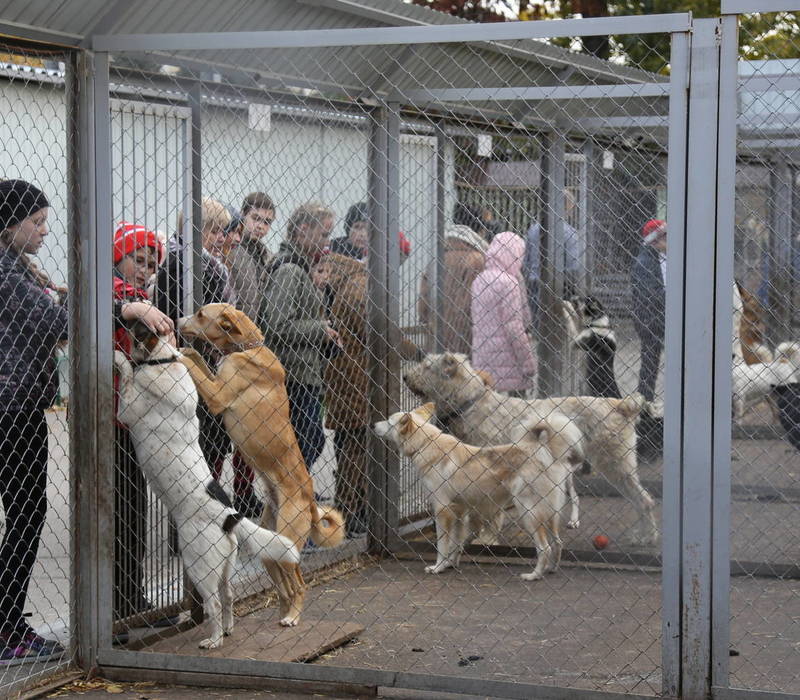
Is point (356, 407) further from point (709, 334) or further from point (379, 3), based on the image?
point (709, 334)

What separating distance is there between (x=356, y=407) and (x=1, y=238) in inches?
109

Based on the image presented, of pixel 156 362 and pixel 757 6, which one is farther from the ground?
pixel 757 6

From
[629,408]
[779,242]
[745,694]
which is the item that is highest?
[779,242]

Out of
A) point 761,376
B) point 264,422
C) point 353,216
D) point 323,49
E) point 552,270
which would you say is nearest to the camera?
point 264,422

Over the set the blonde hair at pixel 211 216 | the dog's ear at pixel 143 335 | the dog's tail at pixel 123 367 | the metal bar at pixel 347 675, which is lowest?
the metal bar at pixel 347 675

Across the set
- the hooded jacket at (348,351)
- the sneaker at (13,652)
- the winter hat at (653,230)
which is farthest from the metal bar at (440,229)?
the sneaker at (13,652)

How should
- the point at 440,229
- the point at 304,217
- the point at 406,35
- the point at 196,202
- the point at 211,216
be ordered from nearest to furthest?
the point at 406,35 → the point at 196,202 → the point at 211,216 → the point at 304,217 → the point at 440,229

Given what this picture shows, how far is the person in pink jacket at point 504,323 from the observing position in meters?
8.56

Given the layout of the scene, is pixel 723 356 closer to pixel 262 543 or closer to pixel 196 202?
pixel 262 543

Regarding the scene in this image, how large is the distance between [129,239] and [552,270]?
4635 mm

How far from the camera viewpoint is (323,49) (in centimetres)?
630

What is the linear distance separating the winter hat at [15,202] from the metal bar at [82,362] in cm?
15

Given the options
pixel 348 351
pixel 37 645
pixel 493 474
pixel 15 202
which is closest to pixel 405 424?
pixel 493 474

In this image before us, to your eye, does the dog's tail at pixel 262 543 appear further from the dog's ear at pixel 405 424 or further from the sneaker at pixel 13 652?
the dog's ear at pixel 405 424
